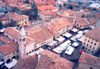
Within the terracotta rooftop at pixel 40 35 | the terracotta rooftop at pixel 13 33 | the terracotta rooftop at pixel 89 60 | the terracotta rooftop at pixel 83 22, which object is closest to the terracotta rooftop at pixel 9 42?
the terracotta rooftop at pixel 13 33

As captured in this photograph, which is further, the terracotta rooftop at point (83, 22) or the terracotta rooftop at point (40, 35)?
the terracotta rooftop at point (83, 22)

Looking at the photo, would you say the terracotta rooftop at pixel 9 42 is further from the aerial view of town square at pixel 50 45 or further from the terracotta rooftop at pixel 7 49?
the terracotta rooftop at pixel 7 49

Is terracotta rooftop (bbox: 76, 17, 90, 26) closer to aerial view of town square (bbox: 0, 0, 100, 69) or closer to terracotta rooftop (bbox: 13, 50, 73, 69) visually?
aerial view of town square (bbox: 0, 0, 100, 69)

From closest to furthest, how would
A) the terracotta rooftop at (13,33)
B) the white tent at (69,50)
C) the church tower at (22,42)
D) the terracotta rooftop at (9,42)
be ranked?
1. the church tower at (22,42)
2. the terracotta rooftop at (9,42)
3. the white tent at (69,50)
4. the terracotta rooftop at (13,33)

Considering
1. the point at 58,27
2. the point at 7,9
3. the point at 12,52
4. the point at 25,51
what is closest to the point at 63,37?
the point at 58,27

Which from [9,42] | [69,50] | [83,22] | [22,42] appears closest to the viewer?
[22,42]

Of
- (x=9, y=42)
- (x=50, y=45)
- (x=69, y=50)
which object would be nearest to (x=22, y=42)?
(x=9, y=42)

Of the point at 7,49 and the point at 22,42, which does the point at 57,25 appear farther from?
the point at 7,49

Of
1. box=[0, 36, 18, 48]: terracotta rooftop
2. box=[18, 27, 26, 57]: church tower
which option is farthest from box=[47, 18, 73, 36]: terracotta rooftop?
box=[0, 36, 18, 48]: terracotta rooftop

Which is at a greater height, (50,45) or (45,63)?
(45,63)

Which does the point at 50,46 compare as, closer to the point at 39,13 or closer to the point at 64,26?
the point at 64,26

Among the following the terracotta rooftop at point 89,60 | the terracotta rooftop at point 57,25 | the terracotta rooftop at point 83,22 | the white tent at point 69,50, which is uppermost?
the terracotta rooftop at point 89,60
